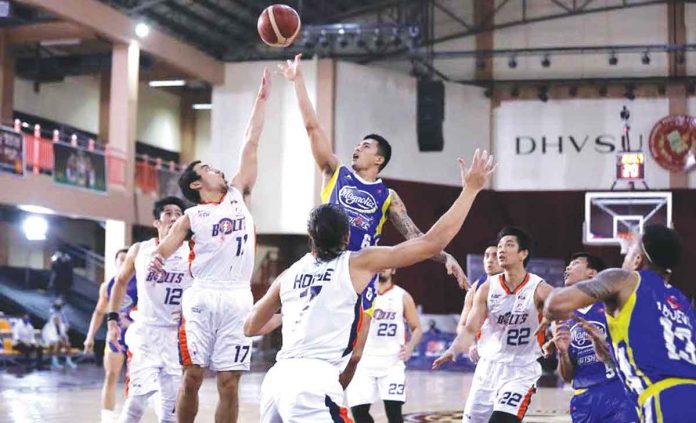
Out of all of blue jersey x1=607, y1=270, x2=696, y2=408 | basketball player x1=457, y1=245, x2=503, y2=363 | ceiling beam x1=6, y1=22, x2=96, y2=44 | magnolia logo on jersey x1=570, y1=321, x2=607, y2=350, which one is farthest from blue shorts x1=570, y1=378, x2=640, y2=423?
ceiling beam x1=6, y1=22, x2=96, y2=44

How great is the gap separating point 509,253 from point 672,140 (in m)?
24.2

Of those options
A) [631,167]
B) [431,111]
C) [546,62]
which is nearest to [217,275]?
[631,167]

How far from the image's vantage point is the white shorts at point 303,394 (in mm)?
4715

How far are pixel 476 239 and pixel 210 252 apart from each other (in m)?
23.7

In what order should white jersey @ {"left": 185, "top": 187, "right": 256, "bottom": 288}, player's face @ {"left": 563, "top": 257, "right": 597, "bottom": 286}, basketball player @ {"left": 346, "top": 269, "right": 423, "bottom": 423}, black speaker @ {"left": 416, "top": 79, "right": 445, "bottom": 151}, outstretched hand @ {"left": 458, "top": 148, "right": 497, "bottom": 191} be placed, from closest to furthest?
outstretched hand @ {"left": 458, "top": 148, "right": 497, "bottom": 191}, player's face @ {"left": 563, "top": 257, "right": 597, "bottom": 286}, white jersey @ {"left": 185, "top": 187, "right": 256, "bottom": 288}, basketball player @ {"left": 346, "top": 269, "right": 423, "bottom": 423}, black speaker @ {"left": 416, "top": 79, "right": 445, "bottom": 151}

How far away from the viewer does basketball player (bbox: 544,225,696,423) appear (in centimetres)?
447

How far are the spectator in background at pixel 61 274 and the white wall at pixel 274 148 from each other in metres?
6.04

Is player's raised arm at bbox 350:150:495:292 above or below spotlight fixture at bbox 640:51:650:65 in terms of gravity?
below

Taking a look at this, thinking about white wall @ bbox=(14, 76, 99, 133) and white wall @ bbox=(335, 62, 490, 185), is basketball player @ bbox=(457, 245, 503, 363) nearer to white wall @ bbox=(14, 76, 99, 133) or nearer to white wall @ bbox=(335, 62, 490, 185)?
white wall @ bbox=(335, 62, 490, 185)

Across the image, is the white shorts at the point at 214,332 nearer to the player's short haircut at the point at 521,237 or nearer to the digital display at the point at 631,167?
the player's short haircut at the point at 521,237

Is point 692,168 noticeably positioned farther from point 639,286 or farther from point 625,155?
point 639,286

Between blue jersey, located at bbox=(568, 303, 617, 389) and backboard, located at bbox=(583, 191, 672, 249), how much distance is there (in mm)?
16728

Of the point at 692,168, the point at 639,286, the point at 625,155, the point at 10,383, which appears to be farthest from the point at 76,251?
the point at 639,286

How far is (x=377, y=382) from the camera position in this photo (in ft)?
35.9
